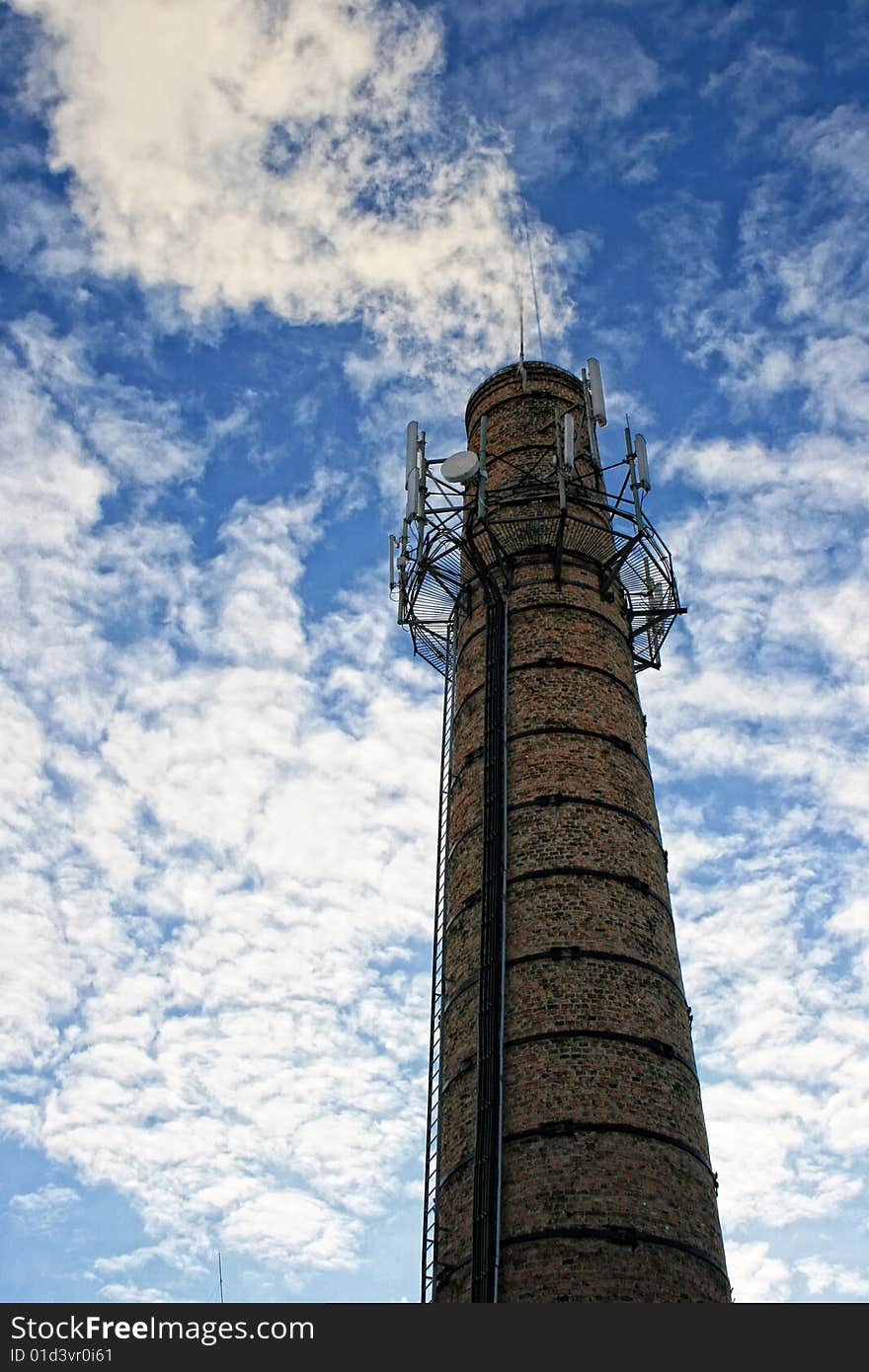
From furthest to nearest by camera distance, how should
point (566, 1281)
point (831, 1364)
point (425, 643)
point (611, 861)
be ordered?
1. point (425, 643)
2. point (611, 861)
3. point (566, 1281)
4. point (831, 1364)

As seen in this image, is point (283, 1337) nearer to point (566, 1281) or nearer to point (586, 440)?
point (566, 1281)

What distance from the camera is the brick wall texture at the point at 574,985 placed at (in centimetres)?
1330

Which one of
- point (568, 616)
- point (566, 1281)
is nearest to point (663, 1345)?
point (566, 1281)

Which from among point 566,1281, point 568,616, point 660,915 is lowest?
point 566,1281

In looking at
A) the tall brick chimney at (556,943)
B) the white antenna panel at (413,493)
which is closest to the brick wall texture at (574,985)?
the tall brick chimney at (556,943)

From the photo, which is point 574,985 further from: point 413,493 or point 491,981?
point 413,493

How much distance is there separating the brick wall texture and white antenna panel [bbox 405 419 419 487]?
4.21ft

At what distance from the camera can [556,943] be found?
15266 millimetres

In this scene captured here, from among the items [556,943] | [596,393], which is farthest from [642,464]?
[556,943]

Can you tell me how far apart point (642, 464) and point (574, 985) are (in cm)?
912

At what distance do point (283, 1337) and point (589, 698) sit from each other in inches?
386

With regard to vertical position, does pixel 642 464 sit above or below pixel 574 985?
above

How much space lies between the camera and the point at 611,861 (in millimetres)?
16078

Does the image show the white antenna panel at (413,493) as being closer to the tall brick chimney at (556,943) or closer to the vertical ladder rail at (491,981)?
the tall brick chimney at (556,943)
